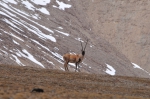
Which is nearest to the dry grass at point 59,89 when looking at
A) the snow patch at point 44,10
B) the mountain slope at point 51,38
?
the mountain slope at point 51,38

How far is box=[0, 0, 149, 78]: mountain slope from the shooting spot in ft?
223

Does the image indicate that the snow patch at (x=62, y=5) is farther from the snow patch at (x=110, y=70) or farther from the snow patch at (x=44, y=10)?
the snow patch at (x=110, y=70)

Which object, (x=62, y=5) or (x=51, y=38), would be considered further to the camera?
(x=62, y=5)

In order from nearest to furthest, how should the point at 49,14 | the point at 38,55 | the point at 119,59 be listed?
the point at 38,55 < the point at 119,59 < the point at 49,14

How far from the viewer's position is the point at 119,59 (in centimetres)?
9469

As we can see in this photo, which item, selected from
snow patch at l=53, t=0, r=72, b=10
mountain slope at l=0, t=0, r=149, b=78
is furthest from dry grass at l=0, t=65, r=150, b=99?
snow patch at l=53, t=0, r=72, b=10

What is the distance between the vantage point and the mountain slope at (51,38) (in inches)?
2672

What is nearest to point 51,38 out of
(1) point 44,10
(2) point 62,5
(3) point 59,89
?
(1) point 44,10

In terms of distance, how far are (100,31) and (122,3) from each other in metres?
13.8

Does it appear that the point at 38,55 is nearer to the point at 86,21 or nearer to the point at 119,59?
the point at 119,59

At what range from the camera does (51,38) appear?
86312mm

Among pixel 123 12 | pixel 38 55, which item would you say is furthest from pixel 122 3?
pixel 38 55

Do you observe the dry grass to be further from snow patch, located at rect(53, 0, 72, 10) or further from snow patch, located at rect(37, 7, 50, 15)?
snow patch, located at rect(53, 0, 72, 10)

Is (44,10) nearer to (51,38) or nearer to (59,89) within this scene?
(51,38)
